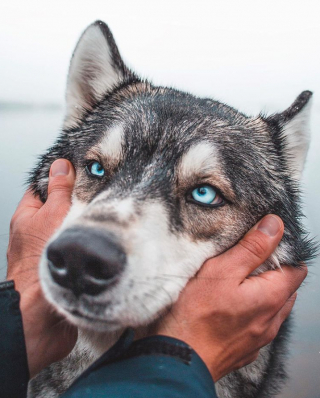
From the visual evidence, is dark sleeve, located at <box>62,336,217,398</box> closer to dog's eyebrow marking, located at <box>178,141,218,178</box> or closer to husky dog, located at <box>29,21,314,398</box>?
husky dog, located at <box>29,21,314,398</box>

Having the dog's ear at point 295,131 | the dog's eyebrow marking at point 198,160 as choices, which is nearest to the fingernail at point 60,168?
the dog's eyebrow marking at point 198,160

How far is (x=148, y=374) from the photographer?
138 centimetres

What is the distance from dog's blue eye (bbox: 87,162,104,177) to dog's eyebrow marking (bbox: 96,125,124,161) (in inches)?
3.6

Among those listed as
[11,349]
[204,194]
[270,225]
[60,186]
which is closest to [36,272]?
[11,349]

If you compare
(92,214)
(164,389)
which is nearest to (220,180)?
(92,214)

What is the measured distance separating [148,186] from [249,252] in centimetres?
67

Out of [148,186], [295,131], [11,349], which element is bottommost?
[11,349]

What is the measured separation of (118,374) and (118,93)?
216 centimetres

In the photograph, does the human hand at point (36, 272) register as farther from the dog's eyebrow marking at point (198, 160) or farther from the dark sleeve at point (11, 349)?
the dog's eyebrow marking at point (198, 160)

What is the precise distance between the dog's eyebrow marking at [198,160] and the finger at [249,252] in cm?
46

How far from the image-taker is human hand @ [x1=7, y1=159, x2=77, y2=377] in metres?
1.80

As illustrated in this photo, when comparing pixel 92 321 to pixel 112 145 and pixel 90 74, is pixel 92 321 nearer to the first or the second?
pixel 112 145

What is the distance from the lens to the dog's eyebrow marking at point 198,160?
6.67 ft

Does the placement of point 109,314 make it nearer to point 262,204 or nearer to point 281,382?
point 262,204
